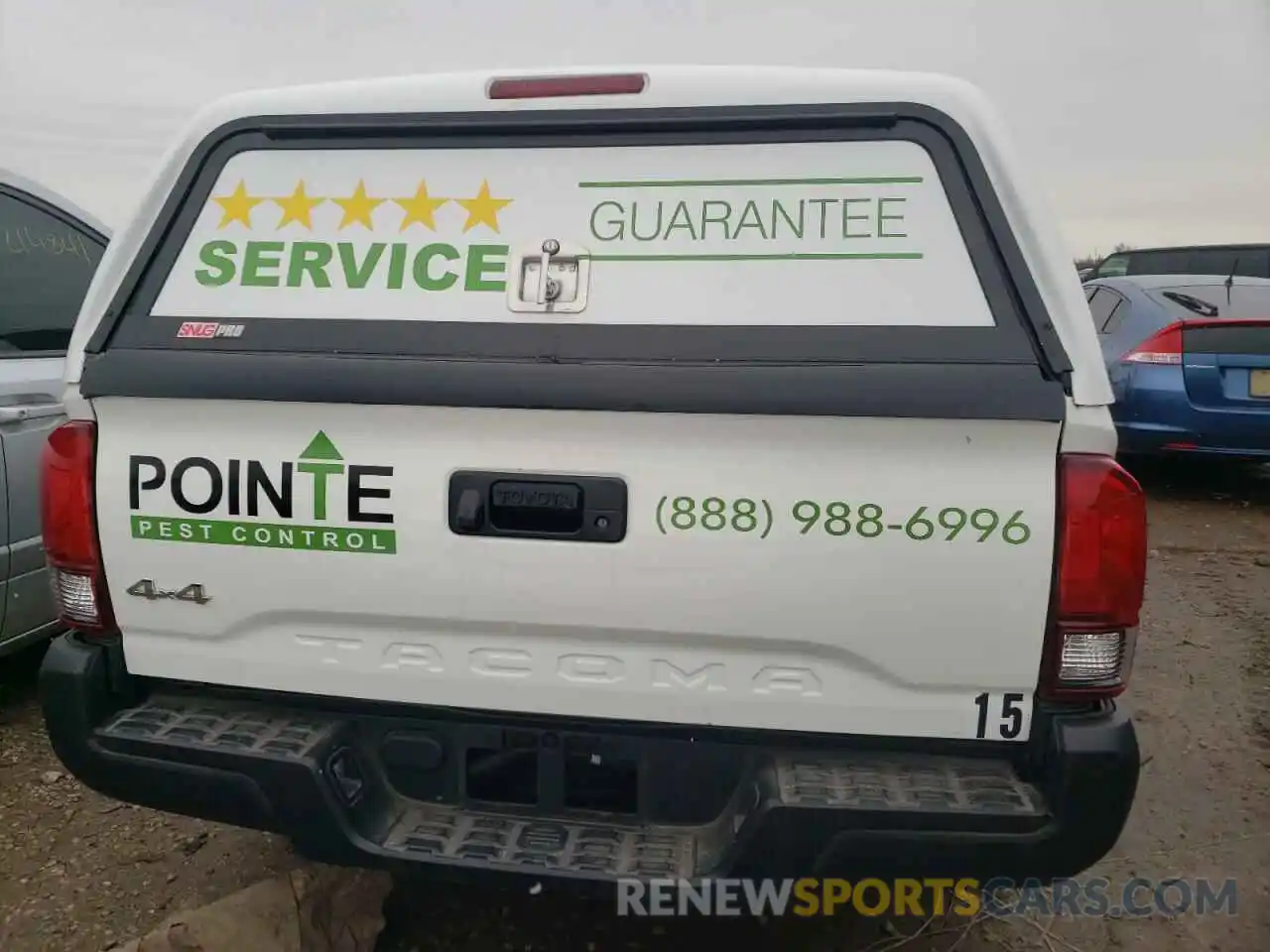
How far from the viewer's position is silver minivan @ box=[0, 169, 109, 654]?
3.43 m

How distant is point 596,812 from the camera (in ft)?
7.07

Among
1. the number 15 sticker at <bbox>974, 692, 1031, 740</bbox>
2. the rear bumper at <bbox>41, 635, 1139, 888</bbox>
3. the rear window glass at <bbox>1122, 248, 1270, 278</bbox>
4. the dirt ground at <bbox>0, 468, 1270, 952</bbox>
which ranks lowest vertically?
the dirt ground at <bbox>0, 468, 1270, 952</bbox>

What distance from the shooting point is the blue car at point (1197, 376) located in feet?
21.7

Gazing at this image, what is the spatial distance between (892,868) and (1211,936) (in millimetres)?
1364

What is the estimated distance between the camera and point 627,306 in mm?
2047

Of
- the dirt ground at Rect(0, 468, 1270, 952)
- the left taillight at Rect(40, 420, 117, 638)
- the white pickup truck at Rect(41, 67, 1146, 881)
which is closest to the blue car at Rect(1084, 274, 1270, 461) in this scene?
the dirt ground at Rect(0, 468, 1270, 952)

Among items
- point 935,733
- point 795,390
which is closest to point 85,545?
point 795,390

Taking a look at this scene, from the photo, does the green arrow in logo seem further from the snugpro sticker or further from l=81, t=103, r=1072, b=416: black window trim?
l=81, t=103, r=1072, b=416: black window trim

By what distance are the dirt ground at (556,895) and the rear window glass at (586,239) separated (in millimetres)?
1582

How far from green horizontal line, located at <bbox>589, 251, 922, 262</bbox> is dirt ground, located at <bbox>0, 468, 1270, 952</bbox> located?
163cm

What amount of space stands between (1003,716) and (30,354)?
3.58 m

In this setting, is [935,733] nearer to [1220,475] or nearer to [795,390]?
[795,390]

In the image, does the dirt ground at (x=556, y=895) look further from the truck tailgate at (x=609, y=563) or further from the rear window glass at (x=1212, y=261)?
the rear window glass at (x=1212, y=261)

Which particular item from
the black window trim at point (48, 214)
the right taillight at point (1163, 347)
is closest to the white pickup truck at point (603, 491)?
the black window trim at point (48, 214)
